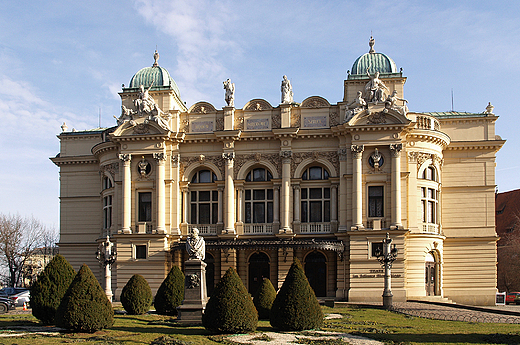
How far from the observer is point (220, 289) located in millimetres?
20734

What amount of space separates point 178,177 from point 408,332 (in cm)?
2533

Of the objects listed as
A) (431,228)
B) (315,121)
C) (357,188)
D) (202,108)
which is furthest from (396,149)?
(202,108)

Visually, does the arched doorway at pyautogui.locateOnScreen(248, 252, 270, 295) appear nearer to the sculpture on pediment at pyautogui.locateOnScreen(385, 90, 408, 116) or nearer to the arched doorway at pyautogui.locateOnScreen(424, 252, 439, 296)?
the arched doorway at pyautogui.locateOnScreen(424, 252, 439, 296)

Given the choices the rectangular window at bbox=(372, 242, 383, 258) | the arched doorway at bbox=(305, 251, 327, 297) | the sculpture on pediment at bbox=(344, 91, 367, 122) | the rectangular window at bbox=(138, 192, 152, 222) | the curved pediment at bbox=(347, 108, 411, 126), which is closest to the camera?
the rectangular window at bbox=(372, 242, 383, 258)

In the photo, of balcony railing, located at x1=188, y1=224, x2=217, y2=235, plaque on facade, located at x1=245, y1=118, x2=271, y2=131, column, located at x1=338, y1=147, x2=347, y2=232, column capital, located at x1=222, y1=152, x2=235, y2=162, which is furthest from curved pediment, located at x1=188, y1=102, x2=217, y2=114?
column, located at x1=338, y1=147, x2=347, y2=232

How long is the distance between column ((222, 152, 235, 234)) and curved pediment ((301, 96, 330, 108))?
652 centimetres

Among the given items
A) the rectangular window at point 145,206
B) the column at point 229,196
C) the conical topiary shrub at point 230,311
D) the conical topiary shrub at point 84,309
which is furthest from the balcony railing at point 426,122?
the conical topiary shrub at point 84,309

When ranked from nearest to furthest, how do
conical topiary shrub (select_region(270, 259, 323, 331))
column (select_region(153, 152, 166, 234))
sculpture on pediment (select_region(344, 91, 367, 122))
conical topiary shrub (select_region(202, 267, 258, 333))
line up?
conical topiary shrub (select_region(202, 267, 258, 333))
conical topiary shrub (select_region(270, 259, 323, 331))
sculpture on pediment (select_region(344, 91, 367, 122))
column (select_region(153, 152, 166, 234))

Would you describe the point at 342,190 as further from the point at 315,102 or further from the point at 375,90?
the point at 375,90

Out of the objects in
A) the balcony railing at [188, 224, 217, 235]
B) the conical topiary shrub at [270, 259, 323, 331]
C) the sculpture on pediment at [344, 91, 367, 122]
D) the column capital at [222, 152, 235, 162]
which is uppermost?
the sculpture on pediment at [344, 91, 367, 122]

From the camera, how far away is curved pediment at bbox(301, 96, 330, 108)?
140 feet

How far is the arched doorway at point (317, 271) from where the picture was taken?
42.0m

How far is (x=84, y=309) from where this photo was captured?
67.5 feet

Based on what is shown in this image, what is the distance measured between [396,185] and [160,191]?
16899mm
